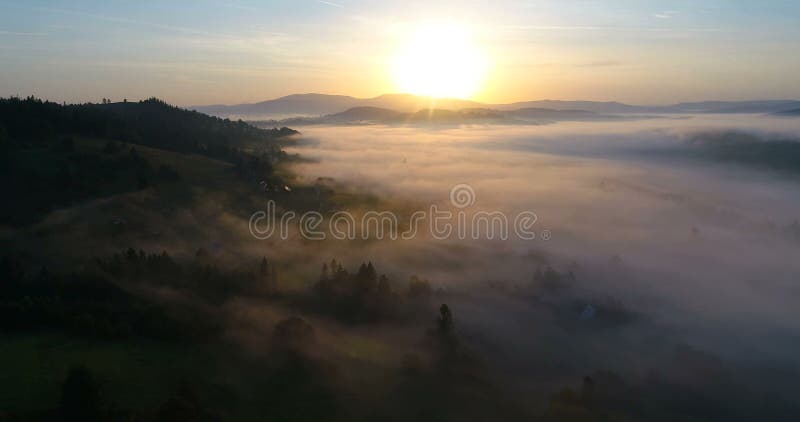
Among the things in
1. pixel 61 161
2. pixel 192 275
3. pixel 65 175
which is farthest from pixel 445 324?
pixel 61 161

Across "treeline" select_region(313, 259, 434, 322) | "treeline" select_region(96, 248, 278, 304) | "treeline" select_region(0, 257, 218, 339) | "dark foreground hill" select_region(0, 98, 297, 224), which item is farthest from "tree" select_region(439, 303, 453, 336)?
"dark foreground hill" select_region(0, 98, 297, 224)

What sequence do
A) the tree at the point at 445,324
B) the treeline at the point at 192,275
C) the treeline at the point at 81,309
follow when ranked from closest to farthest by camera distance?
1. the treeline at the point at 81,309
2. the tree at the point at 445,324
3. the treeline at the point at 192,275

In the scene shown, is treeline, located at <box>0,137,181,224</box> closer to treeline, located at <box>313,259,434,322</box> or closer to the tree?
treeline, located at <box>313,259,434,322</box>

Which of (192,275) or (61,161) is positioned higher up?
(61,161)

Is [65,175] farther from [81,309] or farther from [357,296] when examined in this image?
[357,296]

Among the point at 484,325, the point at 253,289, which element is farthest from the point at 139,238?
the point at 484,325

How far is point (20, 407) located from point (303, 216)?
381ft

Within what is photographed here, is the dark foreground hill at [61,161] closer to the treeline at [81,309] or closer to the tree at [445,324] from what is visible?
the treeline at [81,309]

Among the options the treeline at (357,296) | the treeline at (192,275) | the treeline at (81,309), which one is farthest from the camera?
the treeline at (357,296)

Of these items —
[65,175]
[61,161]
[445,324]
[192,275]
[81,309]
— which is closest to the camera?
[81,309]

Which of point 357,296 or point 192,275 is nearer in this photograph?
point 192,275

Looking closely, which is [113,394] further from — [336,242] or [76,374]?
[336,242]

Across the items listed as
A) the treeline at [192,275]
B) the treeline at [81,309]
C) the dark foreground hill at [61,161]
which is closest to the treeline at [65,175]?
the dark foreground hill at [61,161]

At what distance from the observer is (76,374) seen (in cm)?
5362
